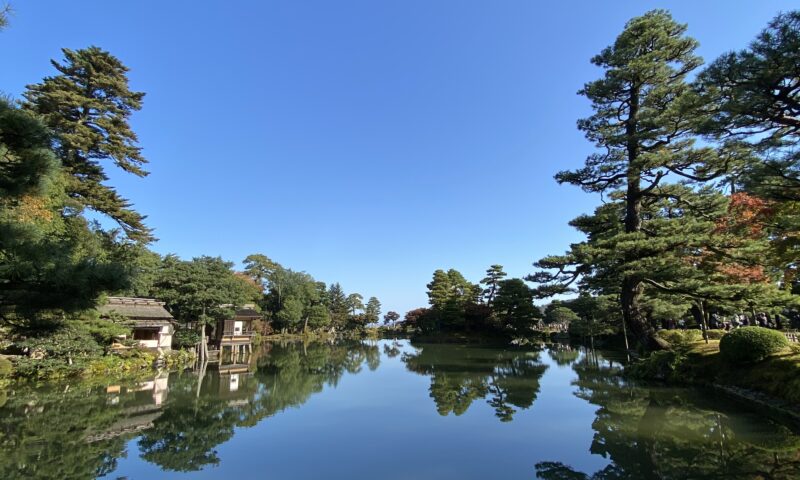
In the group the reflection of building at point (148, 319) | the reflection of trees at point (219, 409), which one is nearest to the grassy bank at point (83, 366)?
the reflection of building at point (148, 319)

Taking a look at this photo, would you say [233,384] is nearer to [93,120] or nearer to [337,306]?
[93,120]

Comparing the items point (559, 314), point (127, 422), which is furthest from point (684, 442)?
point (559, 314)

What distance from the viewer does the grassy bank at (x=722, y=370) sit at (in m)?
7.26

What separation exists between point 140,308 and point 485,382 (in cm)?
1569

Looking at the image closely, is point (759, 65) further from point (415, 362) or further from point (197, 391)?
point (415, 362)

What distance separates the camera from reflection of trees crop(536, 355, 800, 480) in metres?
4.58

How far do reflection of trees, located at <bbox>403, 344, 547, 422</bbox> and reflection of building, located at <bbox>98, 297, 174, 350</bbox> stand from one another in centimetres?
1145

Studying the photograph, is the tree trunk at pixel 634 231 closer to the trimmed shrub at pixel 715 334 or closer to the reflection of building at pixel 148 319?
the trimmed shrub at pixel 715 334

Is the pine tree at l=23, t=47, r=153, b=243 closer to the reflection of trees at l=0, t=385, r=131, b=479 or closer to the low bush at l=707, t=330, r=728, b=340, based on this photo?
the reflection of trees at l=0, t=385, r=131, b=479

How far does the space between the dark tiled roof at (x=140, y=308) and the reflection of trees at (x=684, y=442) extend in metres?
17.8

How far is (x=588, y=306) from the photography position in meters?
26.6

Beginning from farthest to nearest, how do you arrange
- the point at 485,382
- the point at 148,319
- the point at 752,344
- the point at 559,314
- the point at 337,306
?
the point at 337,306 < the point at 559,314 < the point at 148,319 < the point at 485,382 < the point at 752,344

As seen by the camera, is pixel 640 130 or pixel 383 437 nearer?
pixel 383 437

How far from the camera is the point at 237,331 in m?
26.9
